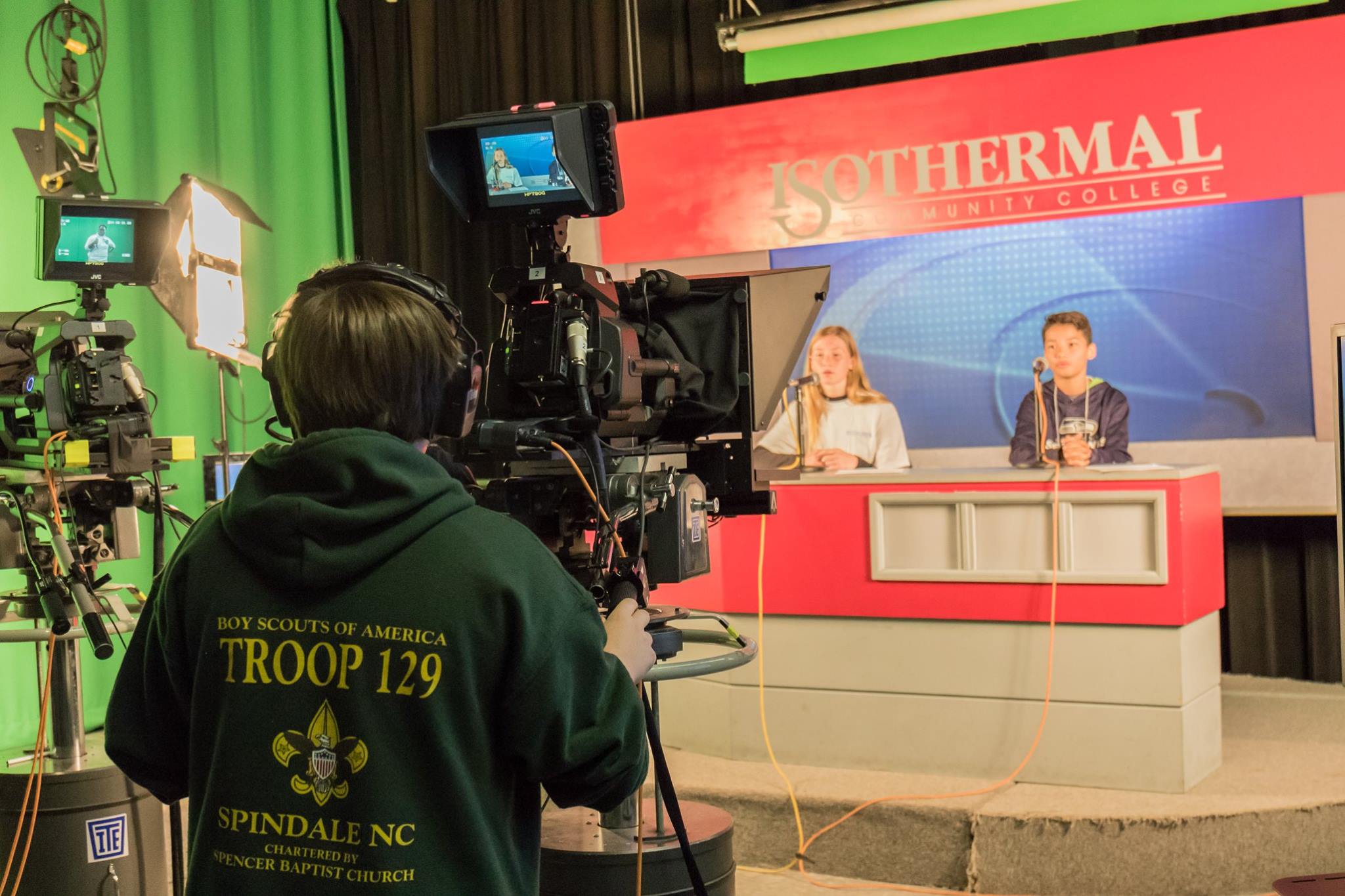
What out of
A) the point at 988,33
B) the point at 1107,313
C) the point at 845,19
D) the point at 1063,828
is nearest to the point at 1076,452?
the point at 1107,313

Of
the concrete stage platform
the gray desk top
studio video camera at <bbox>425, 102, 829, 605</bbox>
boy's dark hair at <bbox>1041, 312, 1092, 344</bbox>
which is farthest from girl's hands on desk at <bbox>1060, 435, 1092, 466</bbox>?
studio video camera at <bbox>425, 102, 829, 605</bbox>

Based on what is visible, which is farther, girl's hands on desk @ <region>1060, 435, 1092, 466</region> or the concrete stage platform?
girl's hands on desk @ <region>1060, 435, 1092, 466</region>

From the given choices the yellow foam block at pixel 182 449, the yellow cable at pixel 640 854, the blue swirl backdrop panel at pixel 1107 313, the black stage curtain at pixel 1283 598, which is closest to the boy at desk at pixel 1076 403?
the blue swirl backdrop panel at pixel 1107 313

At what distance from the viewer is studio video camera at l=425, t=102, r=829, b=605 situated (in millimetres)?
1532

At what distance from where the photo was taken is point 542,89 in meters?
5.28

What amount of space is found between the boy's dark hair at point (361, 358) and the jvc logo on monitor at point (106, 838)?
1563mm

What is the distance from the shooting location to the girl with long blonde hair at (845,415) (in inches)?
177

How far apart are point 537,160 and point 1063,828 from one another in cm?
203

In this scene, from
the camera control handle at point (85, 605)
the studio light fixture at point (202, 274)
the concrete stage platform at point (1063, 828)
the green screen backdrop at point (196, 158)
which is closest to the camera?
the camera control handle at point (85, 605)

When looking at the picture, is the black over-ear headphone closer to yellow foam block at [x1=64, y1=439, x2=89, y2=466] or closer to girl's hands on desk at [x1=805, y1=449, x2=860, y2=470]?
yellow foam block at [x1=64, y1=439, x2=89, y2=466]

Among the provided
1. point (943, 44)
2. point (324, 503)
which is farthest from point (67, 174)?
point (943, 44)

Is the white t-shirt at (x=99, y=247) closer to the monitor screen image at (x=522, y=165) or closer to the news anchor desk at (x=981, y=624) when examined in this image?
the monitor screen image at (x=522, y=165)

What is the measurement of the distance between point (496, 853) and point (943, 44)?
3847 millimetres

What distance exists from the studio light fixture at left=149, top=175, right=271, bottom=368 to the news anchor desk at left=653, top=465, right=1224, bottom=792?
156 centimetres
